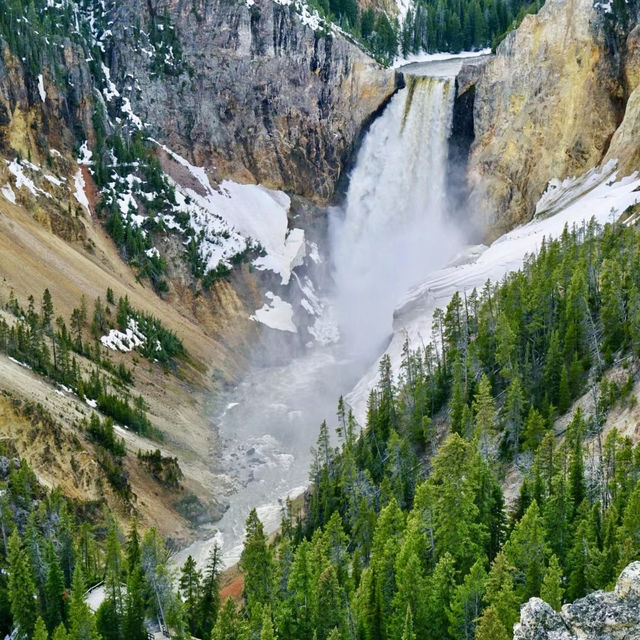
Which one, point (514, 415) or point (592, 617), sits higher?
point (592, 617)

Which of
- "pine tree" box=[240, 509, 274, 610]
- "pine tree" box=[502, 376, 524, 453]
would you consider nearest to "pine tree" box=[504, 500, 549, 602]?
"pine tree" box=[240, 509, 274, 610]

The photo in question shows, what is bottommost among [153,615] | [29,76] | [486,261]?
[153,615]

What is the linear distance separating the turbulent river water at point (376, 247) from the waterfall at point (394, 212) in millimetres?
142

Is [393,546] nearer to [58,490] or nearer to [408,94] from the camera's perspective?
[58,490]

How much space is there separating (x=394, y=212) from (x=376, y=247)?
5602 millimetres

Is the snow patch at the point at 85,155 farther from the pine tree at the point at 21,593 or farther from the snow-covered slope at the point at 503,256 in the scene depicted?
the pine tree at the point at 21,593

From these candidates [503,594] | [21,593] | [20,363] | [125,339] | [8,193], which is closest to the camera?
[503,594]

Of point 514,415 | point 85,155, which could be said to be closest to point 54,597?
point 514,415

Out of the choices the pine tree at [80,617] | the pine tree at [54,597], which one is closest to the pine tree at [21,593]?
the pine tree at [54,597]

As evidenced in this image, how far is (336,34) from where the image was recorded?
385 ft

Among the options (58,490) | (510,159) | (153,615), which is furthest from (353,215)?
(153,615)

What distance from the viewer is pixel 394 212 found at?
117250 mm

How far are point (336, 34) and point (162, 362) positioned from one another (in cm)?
5767

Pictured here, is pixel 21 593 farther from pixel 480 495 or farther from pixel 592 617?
pixel 592 617
